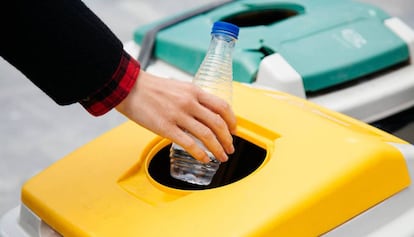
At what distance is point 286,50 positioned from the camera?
0.99 metres

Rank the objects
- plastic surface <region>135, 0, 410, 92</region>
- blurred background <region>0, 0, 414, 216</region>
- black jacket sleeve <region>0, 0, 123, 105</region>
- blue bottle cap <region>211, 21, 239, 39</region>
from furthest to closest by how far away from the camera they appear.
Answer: blurred background <region>0, 0, 414, 216</region> < plastic surface <region>135, 0, 410, 92</region> < blue bottle cap <region>211, 21, 239, 39</region> < black jacket sleeve <region>0, 0, 123, 105</region>

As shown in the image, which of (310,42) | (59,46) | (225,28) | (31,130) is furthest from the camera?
(31,130)

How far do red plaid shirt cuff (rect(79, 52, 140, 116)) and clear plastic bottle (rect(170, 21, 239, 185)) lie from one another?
0.36 feet

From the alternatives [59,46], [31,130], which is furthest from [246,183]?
[31,130]

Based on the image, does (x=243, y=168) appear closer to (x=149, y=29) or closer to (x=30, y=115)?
(x=149, y=29)

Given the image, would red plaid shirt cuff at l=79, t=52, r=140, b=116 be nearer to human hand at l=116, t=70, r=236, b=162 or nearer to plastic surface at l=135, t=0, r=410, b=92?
human hand at l=116, t=70, r=236, b=162

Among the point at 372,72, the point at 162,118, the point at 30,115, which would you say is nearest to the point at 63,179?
the point at 162,118

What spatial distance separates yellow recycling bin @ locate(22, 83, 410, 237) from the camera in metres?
0.57

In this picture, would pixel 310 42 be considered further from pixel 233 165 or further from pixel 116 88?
pixel 116 88

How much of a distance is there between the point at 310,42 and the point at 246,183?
1.54 ft

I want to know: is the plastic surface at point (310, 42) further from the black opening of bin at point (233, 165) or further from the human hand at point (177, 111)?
the human hand at point (177, 111)

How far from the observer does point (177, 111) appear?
1.92ft

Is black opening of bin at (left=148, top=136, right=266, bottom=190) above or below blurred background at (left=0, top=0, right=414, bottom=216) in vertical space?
above

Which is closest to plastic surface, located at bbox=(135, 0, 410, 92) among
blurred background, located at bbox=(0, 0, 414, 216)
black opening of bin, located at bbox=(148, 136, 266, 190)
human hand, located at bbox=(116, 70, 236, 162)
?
blurred background, located at bbox=(0, 0, 414, 216)
